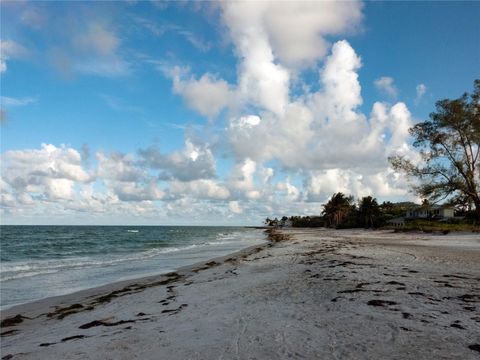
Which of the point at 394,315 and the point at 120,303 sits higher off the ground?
the point at 394,315

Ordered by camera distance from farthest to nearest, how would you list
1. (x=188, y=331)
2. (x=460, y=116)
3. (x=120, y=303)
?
(x=460, y=116) → (x=120, y=303) → (x=188, y=331)

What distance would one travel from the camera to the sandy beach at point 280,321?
5734 millimetres

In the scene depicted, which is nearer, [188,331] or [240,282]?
[188,331]

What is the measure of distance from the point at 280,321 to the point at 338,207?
127283 millimetres

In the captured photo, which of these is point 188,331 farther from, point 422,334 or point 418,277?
point 418,277

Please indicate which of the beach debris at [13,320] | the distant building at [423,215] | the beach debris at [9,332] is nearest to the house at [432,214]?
the distant building at [423,215]

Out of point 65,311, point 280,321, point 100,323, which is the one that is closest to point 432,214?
point 65,311

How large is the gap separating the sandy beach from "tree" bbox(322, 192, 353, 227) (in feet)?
393

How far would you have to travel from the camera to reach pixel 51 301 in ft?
49.7

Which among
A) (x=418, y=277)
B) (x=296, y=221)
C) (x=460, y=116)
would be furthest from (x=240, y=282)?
(x=296, y=221)

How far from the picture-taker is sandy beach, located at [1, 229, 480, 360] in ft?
18.8

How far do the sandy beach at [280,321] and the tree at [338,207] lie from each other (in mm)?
119908

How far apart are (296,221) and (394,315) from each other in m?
190

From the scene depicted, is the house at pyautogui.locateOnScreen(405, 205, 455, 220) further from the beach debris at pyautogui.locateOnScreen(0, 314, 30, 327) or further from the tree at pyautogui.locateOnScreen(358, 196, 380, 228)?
the beach debris at pyautogui.locateOnScreen(0, 314, 30, 327)
